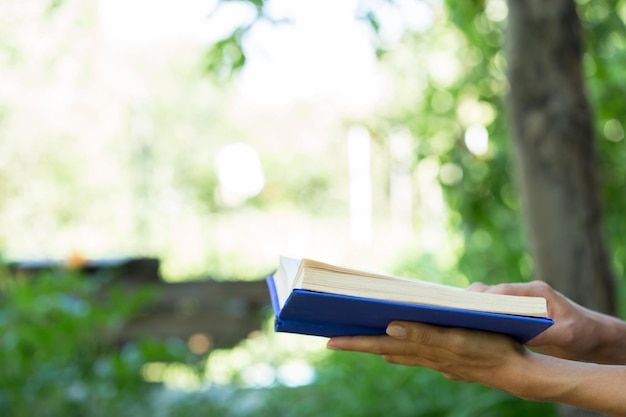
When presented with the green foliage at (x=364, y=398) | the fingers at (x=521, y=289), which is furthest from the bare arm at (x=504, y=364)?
the green foliage at (x=364, y=398)

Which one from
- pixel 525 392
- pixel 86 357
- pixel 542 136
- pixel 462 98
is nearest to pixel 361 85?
pixel 462 98

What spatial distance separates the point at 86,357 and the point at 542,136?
6.36 ft

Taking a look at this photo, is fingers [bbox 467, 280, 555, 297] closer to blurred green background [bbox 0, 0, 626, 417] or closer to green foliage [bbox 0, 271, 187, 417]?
blurred green background [bbox 0, 0, 626, 417]

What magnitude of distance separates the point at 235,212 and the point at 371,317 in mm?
10659

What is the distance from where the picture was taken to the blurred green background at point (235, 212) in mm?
2809

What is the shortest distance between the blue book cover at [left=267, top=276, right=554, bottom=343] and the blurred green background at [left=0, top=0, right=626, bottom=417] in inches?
49.6

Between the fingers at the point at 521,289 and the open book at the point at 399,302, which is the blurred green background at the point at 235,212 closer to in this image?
the fingers at the point at 521,289

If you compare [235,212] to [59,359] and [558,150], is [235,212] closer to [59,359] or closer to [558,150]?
[59,359]

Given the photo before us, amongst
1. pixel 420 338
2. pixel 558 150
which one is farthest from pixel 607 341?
pixel 558 150

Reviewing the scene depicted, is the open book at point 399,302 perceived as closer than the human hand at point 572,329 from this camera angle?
Yes

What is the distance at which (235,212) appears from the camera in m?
11.5

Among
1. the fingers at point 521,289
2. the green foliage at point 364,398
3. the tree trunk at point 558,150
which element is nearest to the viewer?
the fingers at point 521,289

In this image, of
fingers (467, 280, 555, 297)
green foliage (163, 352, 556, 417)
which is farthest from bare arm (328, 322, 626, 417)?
green foliage (163, 352, 556, 417)

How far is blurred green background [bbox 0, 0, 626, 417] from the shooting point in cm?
281
